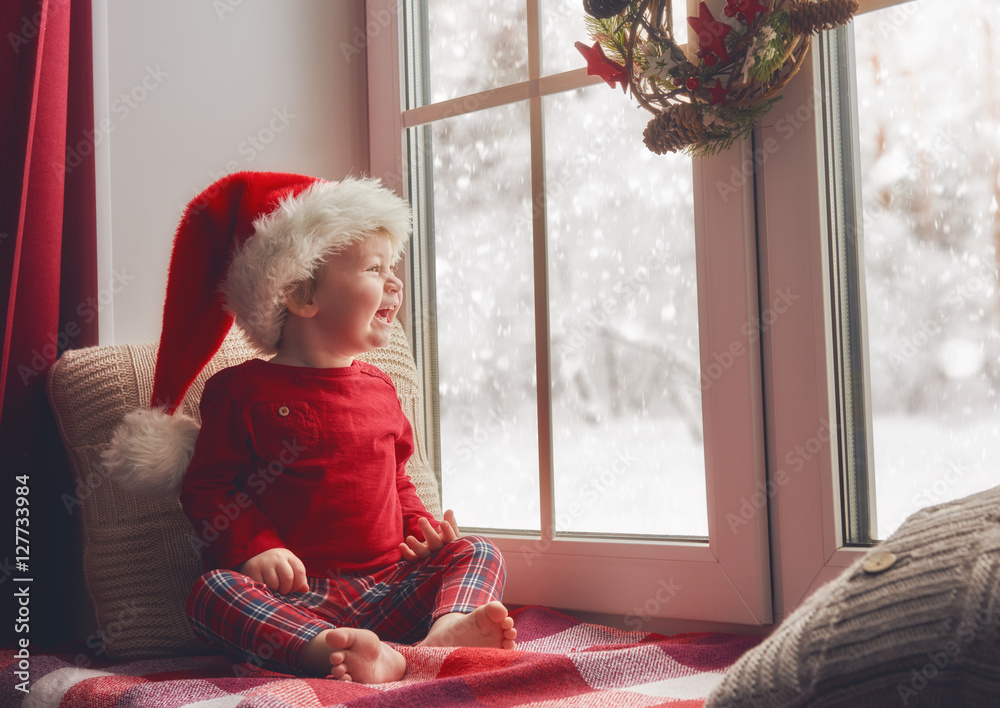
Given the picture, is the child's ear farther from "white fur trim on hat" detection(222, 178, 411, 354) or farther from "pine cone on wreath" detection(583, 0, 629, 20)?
"pine cone on wreath" detection(583, 0, 629, 20)

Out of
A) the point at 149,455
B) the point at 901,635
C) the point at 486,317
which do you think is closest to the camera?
the point at 901,635

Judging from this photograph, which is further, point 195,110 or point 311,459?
point 195,110

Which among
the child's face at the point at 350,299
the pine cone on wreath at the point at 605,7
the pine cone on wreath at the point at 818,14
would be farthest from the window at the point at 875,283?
the child's face at the point at 350,299

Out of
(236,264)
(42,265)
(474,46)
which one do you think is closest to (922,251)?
(474,46)

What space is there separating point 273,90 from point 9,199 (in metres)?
0.55

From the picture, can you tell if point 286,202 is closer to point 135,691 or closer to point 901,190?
point 135,691

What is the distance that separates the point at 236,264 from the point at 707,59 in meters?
0.68

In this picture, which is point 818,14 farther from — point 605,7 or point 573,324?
point 573,324

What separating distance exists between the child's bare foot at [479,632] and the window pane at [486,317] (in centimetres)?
46

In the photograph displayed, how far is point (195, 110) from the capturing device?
4.33 feet

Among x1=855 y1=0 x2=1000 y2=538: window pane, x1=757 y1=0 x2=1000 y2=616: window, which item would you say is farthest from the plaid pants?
x1=855 y1=0 x2=1000 y2=538: window pane

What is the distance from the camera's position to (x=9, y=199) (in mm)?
1017

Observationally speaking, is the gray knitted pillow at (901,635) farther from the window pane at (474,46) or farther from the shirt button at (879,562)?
the window pane at (474,46)

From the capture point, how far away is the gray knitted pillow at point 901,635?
17.3 inches
